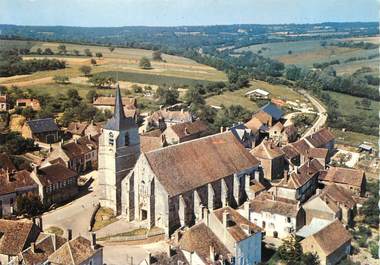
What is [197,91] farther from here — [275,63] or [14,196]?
[275,63]

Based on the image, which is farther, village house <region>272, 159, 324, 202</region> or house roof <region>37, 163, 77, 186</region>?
house roof <region>37, 163, 77, 186</region>

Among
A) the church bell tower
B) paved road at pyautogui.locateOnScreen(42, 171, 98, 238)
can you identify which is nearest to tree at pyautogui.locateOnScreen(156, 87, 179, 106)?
paved road at pyautogui.locateOnScreen(42, 171, 98, 238)

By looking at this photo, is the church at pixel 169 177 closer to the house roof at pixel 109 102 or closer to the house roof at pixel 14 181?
the house roof at pixel 14 181

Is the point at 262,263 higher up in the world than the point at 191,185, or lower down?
lower down

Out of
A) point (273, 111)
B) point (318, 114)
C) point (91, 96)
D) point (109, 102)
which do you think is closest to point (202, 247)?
point (273, 111)

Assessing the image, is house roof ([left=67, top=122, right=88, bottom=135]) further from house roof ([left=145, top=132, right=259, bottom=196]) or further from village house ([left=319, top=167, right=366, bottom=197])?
village house ([left=319, top=167, right=366, bottom=197])

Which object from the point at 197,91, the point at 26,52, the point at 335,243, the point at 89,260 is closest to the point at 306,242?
the point at 335,243
